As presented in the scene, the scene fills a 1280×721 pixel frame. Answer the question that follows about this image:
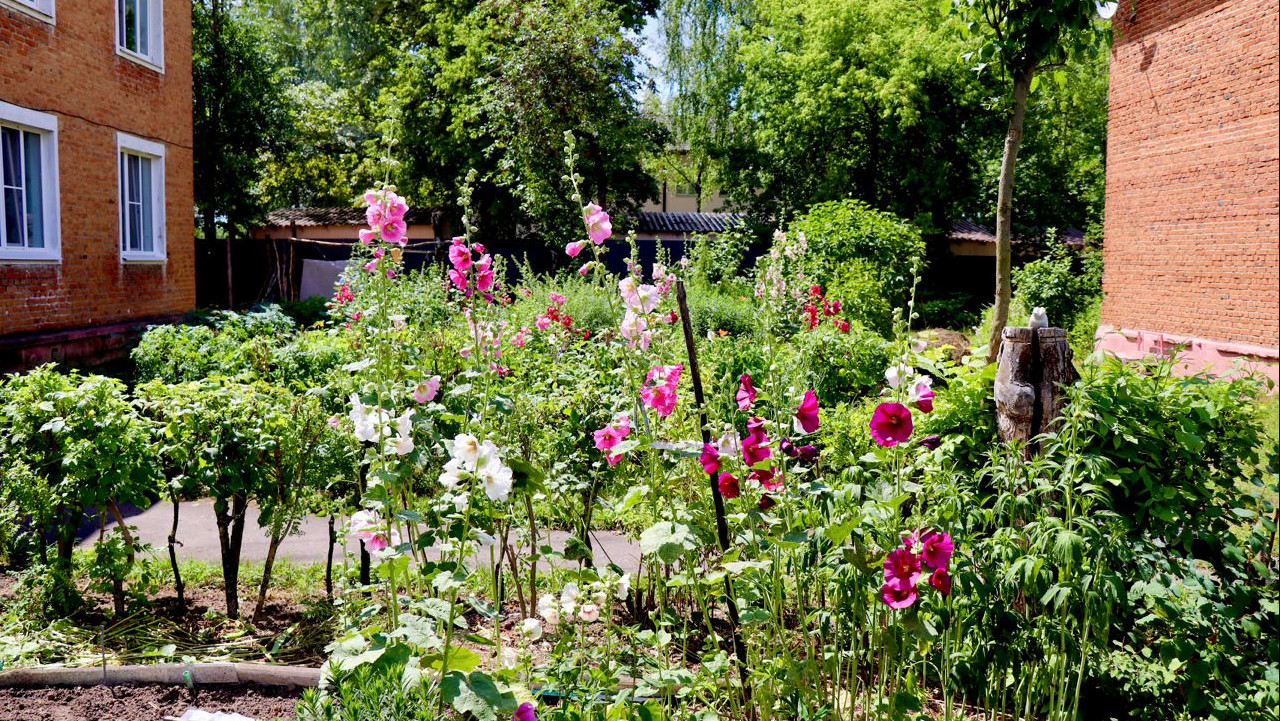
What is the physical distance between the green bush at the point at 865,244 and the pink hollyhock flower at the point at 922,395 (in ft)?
33.2

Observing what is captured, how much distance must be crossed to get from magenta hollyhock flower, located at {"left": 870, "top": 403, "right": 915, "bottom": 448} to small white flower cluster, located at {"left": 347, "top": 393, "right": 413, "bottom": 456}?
1142 mm

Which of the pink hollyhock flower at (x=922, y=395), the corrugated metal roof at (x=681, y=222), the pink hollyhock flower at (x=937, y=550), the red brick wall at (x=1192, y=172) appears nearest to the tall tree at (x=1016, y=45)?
the pink hollyhock flower at (x=922, y=395)

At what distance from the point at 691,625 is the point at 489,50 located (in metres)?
20.2

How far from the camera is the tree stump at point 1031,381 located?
3115 mm

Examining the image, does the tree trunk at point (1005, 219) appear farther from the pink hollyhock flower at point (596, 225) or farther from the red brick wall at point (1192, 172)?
the red brick wall at point (1192, 172)

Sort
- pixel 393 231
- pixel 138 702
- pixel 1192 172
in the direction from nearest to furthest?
pixel 393 231, pixel 138 702, pixel 1192 172

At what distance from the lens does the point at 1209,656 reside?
97.3 inches

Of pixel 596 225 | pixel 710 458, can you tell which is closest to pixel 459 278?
pixel 596 225

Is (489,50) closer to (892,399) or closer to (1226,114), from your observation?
(1226,114)

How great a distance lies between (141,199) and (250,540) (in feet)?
24.5

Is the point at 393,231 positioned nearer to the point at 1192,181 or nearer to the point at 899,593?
the point at 899,593

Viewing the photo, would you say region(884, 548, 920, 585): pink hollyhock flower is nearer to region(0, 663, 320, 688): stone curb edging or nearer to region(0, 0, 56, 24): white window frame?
region(0, 663, 320, 688): stone curb edging

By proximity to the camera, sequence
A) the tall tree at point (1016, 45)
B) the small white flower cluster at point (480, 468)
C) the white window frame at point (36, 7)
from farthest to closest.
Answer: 1. the white window frame at point (36, 7)
2. the tall tree at point (1016, 45)
3. the small white flower cluster at point (480, 468)

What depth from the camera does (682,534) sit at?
230 cm
